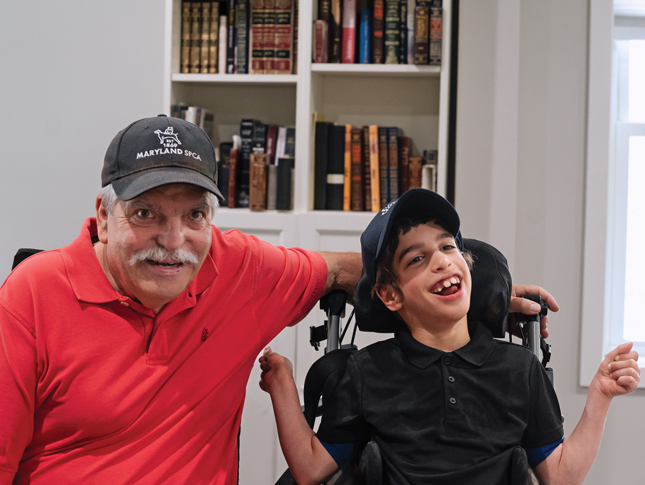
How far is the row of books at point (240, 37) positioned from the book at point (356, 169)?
426 millimetres

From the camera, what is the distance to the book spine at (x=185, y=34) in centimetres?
272

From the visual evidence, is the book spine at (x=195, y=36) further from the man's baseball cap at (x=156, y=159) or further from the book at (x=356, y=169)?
the man's baseball cap at (x=156, y=159)

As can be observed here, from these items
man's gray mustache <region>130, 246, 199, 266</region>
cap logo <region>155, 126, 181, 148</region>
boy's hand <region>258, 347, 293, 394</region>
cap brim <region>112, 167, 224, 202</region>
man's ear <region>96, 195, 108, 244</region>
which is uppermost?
cap logo <region>155, 126, 181, 148</region>

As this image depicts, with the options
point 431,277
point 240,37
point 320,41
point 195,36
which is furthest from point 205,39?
point 431,277

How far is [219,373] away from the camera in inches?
51.8

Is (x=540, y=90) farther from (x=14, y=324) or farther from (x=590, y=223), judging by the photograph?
(x=14, y=324)

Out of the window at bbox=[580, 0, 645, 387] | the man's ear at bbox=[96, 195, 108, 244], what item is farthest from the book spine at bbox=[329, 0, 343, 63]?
the man's ear at bbox=[96, 195, 108, 244]

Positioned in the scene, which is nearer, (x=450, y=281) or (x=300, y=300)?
(x=450, y=281)

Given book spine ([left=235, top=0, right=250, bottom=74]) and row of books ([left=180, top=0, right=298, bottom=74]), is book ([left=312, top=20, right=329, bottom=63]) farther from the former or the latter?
book spine ([left=235, top=0, right=250, bottom=74])

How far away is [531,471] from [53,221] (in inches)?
113

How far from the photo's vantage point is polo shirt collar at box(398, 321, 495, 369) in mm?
1266

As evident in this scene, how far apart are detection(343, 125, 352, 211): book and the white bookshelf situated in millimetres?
100

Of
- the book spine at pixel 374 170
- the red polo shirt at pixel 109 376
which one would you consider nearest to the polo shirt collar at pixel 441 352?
the red polo shirt at pixel 109 376

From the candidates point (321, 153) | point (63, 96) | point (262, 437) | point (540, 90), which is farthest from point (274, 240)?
point (63, 96)
